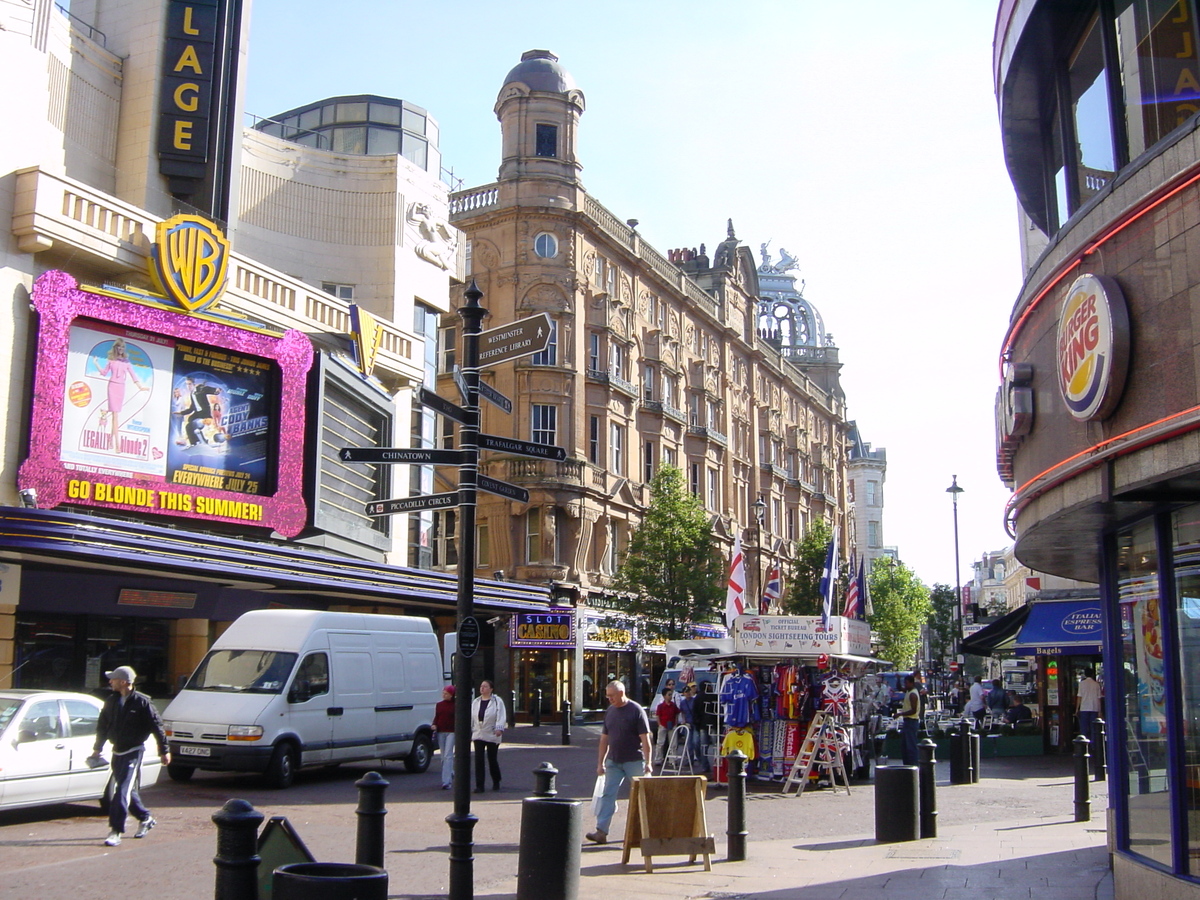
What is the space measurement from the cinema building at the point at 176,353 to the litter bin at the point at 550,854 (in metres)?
12.4

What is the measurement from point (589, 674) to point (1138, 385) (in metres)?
37.3

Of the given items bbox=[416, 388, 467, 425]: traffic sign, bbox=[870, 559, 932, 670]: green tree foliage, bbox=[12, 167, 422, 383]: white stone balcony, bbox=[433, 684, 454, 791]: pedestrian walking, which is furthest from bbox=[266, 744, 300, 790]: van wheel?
bbox=[870, 559, 932, 670]: green tree foliage

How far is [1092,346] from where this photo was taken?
7.80m

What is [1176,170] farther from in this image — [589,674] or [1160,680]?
[589,674]

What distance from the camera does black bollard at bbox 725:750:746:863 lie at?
1104cm

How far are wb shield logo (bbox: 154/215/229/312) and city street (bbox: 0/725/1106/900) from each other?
9.48m

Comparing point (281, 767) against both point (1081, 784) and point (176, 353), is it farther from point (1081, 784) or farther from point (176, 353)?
point (1081, 784)

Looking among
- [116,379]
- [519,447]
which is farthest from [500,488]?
[116,379]

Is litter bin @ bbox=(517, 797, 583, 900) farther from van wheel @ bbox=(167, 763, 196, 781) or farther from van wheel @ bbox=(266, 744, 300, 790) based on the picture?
van wheel @ bbox=(167, 763, 196, 781)

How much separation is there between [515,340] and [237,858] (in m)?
4.62

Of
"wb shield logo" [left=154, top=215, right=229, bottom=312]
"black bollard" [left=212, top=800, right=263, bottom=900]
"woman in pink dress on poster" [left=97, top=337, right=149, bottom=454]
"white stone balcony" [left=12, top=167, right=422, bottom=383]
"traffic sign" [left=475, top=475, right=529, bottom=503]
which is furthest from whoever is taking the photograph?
"wb shield logo" [left=154, top=215, right=229, bottom=312]

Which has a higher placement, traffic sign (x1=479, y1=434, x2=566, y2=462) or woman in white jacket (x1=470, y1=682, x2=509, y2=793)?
traffic sign (x1=479, y1=434, x2=566, y2=462)

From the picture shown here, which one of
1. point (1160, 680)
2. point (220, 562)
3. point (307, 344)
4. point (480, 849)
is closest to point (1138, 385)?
point (1160, 680)

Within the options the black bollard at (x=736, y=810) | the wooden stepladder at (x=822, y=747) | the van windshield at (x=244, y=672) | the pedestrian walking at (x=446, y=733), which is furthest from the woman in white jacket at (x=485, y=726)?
the black bollard at (x=736, y=810)
